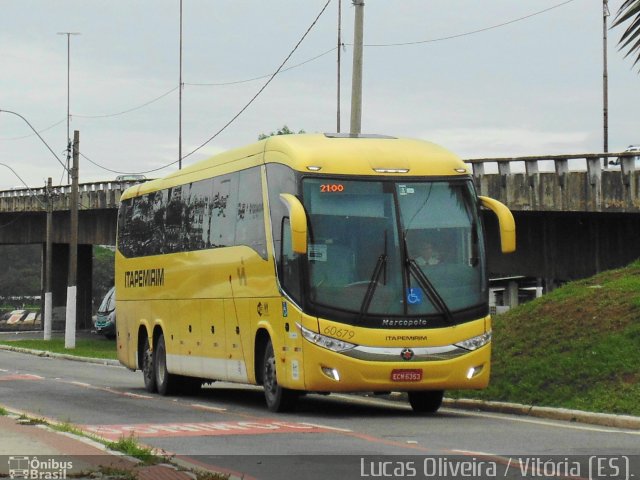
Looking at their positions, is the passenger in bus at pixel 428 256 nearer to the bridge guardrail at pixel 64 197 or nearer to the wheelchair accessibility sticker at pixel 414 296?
the wheelchair accessibility sticker at pixel 414 296

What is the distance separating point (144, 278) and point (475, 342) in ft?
31.6

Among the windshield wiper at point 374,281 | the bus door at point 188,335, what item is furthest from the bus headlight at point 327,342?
the bus door at point 188,335

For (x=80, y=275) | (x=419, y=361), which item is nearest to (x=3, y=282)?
(x=80, y=275)

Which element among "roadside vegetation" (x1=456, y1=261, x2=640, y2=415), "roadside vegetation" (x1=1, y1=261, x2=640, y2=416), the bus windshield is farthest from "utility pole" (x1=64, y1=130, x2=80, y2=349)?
the bus windshield

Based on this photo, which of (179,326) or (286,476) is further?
(179,326)

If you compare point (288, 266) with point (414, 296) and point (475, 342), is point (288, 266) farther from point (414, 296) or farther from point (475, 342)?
point (475, 342)

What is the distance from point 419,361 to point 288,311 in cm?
184

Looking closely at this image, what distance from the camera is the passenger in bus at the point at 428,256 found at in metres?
18.8

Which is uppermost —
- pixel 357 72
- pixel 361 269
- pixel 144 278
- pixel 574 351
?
pixel 357 72

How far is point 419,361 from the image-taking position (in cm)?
1852

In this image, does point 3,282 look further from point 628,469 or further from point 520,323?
point 628,469

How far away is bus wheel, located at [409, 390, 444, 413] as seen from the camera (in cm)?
2017

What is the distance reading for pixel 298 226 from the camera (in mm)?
17875

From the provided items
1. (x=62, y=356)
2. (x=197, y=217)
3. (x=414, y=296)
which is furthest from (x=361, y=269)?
(x=62, y=356)
